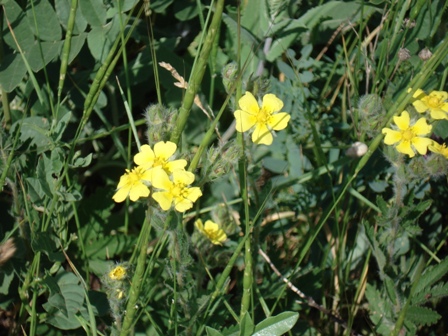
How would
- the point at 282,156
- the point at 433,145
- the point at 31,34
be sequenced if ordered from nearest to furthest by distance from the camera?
1. the point at 433,145
2. the point at 31,34
3. the point at 282,156

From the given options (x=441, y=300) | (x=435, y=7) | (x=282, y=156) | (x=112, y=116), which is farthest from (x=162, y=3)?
(x=441, y=300)

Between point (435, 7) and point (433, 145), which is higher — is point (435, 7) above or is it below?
above

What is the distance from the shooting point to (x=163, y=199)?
1.60 meters

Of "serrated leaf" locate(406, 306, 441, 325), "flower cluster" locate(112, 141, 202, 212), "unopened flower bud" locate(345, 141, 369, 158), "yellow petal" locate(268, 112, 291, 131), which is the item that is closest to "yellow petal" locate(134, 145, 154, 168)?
"flower cluster" locate(112, 141, 202, 212)

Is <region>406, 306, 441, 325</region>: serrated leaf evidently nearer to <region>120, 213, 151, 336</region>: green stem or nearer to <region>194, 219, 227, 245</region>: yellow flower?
<region>194, 219, 227, 245</region>: yellow flower

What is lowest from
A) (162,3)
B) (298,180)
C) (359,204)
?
(359,204)

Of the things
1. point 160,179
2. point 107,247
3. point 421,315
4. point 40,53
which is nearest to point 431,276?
point 421,315

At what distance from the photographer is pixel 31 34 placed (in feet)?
7.53

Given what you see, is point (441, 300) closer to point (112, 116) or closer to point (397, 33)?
point (397, 33)

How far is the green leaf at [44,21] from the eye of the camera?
7.46ft

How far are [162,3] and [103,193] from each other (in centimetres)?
81

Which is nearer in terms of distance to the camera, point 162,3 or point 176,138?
point 176,138

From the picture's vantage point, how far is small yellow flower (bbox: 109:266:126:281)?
1788 mm

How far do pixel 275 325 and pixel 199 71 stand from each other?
71 centimetres
